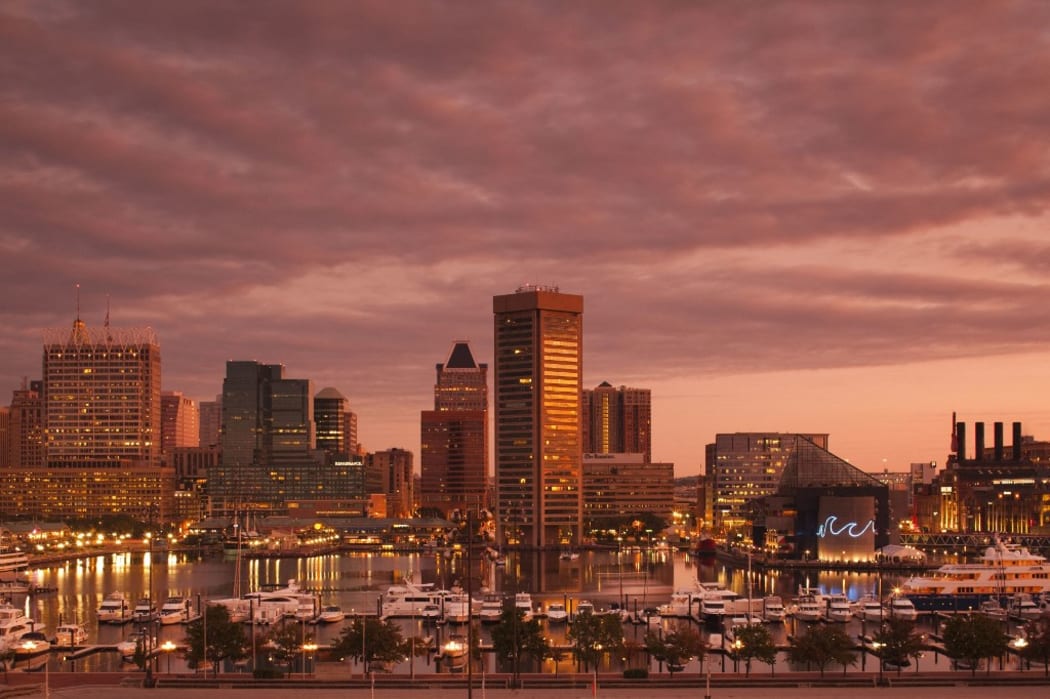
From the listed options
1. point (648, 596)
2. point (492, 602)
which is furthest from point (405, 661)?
point (648, 596)

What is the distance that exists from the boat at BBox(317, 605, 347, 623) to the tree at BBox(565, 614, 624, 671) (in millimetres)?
28756

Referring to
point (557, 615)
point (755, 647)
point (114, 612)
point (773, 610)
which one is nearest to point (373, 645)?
point (755, 647)

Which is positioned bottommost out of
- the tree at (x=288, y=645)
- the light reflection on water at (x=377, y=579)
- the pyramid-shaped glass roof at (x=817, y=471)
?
the light reflection on water at (x=377, y=579)

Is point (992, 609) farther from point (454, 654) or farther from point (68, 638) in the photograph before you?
point (68, 638)

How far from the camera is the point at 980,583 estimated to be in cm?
10044

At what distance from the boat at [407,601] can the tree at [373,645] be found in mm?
28948

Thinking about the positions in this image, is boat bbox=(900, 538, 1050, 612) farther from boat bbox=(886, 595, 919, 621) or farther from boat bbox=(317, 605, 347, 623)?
boat bbox=(317, 605, 347, 623)

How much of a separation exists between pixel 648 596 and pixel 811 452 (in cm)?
7236

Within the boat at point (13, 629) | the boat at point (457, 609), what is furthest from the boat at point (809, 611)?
the boat at point (13, 629)

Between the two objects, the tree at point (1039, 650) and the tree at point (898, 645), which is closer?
the tree at point (1039, 650)

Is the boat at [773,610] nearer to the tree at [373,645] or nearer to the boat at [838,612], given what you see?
the boat at [838,612]

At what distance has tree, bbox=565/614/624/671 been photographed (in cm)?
6456

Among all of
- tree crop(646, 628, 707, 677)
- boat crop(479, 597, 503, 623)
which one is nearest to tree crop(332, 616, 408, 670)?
tree crop(646, 628, 707, 677)

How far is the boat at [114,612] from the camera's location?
9244cm
